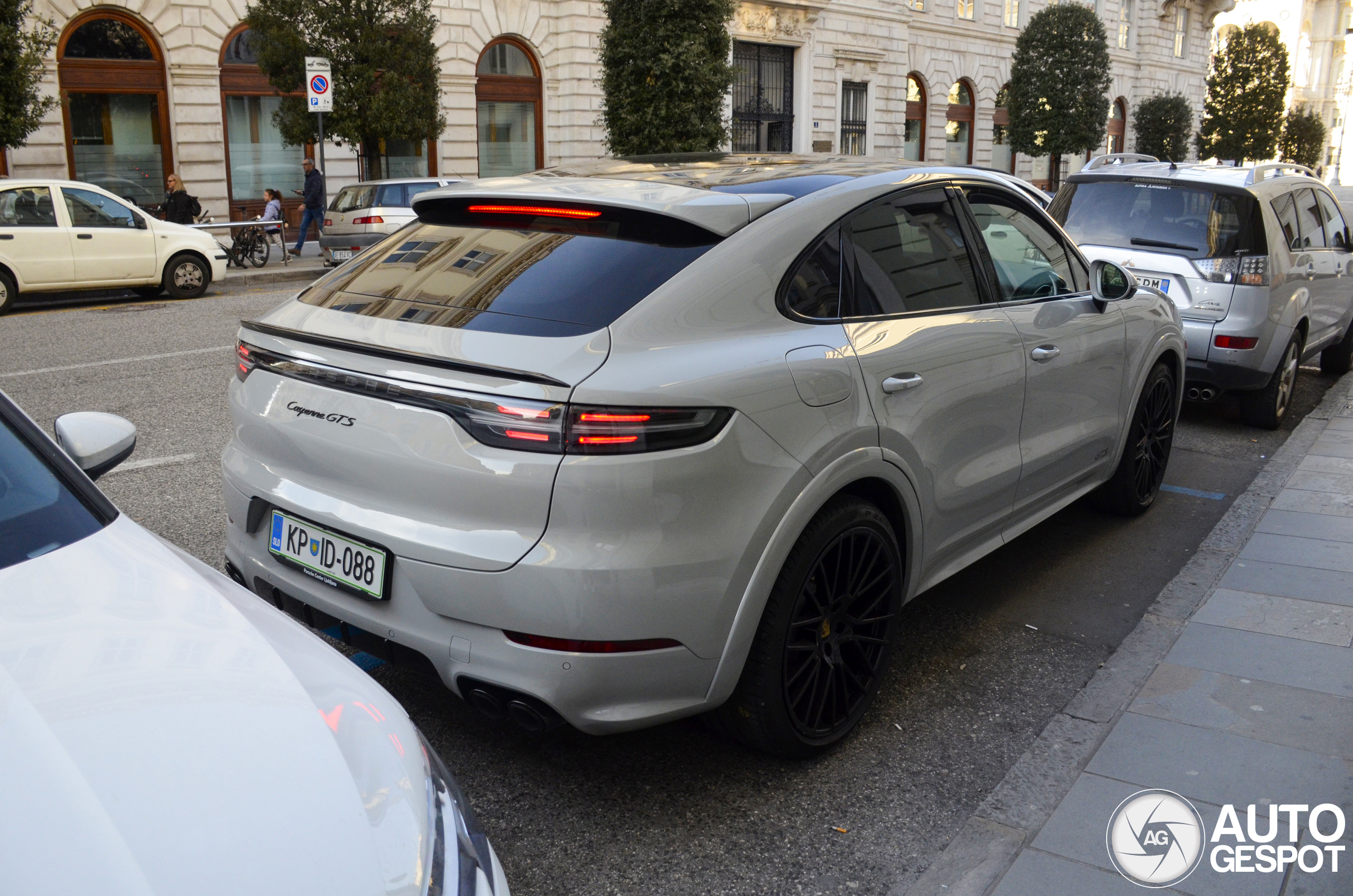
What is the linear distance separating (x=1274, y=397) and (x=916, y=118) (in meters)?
32.9

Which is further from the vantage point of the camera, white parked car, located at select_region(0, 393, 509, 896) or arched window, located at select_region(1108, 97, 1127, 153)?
arched window, located at select_region(1108, 97, 1127, 153)

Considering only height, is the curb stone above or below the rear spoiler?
below

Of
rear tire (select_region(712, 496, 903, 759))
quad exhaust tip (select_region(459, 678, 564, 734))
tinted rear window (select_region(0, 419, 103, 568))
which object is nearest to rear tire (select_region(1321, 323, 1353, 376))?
rear tire (select_region(712, 496, 903, 759))

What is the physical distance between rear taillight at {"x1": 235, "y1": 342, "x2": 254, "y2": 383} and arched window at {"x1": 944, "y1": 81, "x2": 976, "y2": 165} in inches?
1529

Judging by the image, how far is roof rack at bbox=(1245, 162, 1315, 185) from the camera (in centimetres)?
768

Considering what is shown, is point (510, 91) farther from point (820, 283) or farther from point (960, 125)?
point (820, 283)

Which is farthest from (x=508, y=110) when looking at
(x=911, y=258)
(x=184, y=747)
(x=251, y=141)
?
(x=184, y=747)

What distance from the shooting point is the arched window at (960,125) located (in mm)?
39875

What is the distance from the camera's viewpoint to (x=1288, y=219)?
8.00m

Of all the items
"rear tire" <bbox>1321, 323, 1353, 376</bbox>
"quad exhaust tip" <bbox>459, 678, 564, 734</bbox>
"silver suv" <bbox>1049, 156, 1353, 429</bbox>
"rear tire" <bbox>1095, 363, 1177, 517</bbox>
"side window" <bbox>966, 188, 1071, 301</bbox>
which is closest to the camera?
"quad exhaust tip" <bbox>459, 678, 564, 734</bbox>

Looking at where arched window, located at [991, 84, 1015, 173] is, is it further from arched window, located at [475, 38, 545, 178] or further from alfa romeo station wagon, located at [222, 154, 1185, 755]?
alfa romeo station wagon, located at [222, 154, 1185, 755]

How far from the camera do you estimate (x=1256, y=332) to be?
7391mm

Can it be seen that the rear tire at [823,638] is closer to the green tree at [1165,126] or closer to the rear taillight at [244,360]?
the rear taillight at [244,360]

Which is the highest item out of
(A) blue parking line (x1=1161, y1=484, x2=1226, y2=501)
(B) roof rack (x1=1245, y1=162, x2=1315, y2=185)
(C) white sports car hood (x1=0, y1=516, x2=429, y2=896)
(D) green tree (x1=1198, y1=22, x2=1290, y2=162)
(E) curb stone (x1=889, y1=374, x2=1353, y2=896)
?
(D) green tree (x1=1198, y1=22, x2=1290, y2=162)
